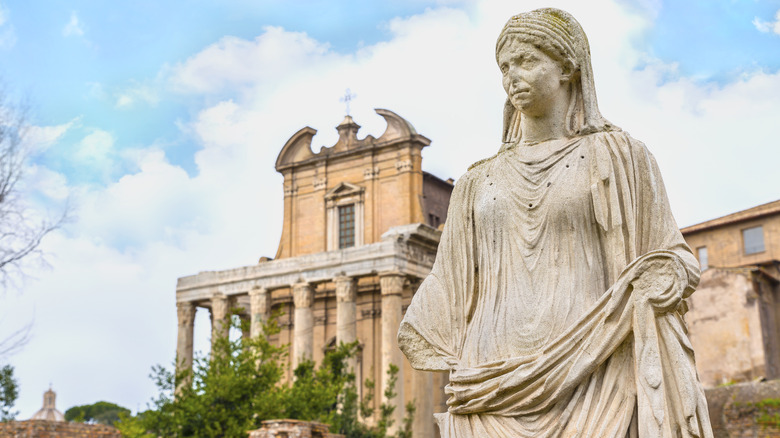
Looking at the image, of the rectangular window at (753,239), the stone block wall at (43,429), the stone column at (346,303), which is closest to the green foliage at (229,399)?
the stone block wall at (43,429)

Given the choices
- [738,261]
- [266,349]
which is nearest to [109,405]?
[738,261]

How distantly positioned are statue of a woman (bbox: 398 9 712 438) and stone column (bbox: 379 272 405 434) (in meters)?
27.9

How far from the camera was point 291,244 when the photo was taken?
132ft

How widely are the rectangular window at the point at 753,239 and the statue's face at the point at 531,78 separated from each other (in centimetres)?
3442

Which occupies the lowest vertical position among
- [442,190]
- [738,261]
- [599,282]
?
[599,282]

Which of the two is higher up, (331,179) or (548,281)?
(331,179)

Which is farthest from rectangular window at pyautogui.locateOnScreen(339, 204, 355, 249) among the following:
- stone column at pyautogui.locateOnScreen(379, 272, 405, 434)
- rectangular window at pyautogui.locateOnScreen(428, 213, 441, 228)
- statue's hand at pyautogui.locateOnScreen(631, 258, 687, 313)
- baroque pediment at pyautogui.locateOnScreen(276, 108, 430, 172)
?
statue's hand at pyautogui.locateOnScreen(631, 258, 687, 313)

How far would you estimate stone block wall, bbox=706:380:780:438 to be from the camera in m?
24.5

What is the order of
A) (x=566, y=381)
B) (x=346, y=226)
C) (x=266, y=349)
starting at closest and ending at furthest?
(x=566, y=381) → (x=266, y=349) → (x=346, y=226)

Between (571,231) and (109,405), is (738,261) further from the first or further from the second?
(109,405)

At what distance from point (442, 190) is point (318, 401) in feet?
61.4

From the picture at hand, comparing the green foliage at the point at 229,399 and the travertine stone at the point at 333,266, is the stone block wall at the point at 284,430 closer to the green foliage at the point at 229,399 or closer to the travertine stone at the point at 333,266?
the green foliage at the point at 229,399

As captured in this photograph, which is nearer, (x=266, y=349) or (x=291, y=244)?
(x=266, y=349)

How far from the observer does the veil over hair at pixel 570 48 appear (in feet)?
11.5
